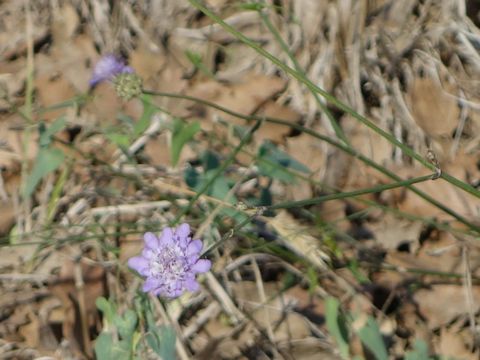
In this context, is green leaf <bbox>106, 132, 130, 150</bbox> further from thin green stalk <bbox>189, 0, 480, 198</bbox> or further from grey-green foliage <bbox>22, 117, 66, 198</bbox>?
thin green stalk <bbox>189, 0, 480, 198</bbox>

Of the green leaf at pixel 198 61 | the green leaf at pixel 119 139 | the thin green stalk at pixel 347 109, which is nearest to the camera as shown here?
the thin green stalk at pixel 347 109

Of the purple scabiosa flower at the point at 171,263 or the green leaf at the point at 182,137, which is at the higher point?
the green leaf at the point at 182,137

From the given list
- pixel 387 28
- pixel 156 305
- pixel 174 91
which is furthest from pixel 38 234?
pixel 387 28

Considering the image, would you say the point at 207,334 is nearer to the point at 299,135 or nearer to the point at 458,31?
the point at 299,135

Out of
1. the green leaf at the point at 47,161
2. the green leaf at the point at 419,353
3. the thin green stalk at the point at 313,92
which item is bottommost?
the green leaf at the point at 419,353

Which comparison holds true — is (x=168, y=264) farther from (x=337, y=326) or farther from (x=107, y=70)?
(x=107, y=70)

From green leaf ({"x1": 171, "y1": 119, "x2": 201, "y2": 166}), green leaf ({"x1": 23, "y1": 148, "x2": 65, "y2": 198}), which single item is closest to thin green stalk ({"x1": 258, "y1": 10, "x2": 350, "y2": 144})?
green leaf ({"x1": 171, "y1": 119, "x2": 201, "y2": 166})

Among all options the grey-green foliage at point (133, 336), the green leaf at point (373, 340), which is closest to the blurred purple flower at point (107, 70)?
the grey-green foliage at point (133, 336)

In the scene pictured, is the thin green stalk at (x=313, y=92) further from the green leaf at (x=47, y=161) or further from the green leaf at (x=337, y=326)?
the green leaf at (x=47, y=161)

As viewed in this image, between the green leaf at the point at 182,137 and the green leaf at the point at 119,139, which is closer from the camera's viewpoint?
the green leaf at the point at 182,137
